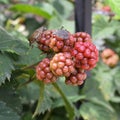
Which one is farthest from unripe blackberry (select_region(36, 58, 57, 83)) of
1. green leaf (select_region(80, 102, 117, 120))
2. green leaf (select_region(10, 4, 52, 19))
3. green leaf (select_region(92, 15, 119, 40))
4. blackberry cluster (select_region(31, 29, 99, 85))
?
green leaf (select_region(10, 4, 52, 19))

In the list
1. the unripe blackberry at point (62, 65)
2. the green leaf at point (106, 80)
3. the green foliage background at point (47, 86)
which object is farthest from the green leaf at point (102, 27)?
the unripe blackberry at point (62, 65)

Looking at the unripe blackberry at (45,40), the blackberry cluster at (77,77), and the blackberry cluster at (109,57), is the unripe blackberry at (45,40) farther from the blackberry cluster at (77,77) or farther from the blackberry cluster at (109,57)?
the blackberry cluster at (109,57)

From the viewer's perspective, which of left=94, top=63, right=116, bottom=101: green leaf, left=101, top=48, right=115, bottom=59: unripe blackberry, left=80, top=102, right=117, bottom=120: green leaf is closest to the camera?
left=80, top=102, right=117, bottom=120: green leaf

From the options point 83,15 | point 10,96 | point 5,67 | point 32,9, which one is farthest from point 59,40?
point 32,9

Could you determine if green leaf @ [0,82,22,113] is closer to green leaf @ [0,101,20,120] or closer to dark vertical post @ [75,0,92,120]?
green leaf @ [0,101,20,120]

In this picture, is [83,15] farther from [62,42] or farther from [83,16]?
[62,42]

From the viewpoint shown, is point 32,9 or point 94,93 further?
point 32,9

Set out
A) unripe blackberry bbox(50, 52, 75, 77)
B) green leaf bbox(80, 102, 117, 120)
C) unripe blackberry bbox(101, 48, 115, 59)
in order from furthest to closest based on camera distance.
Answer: unripe blackberry bbox(101, 48, 115, 59) < green leaf bbox(80, 102, 117, 120) < unripe blackberry bbox(50, 52, 75, 77)
